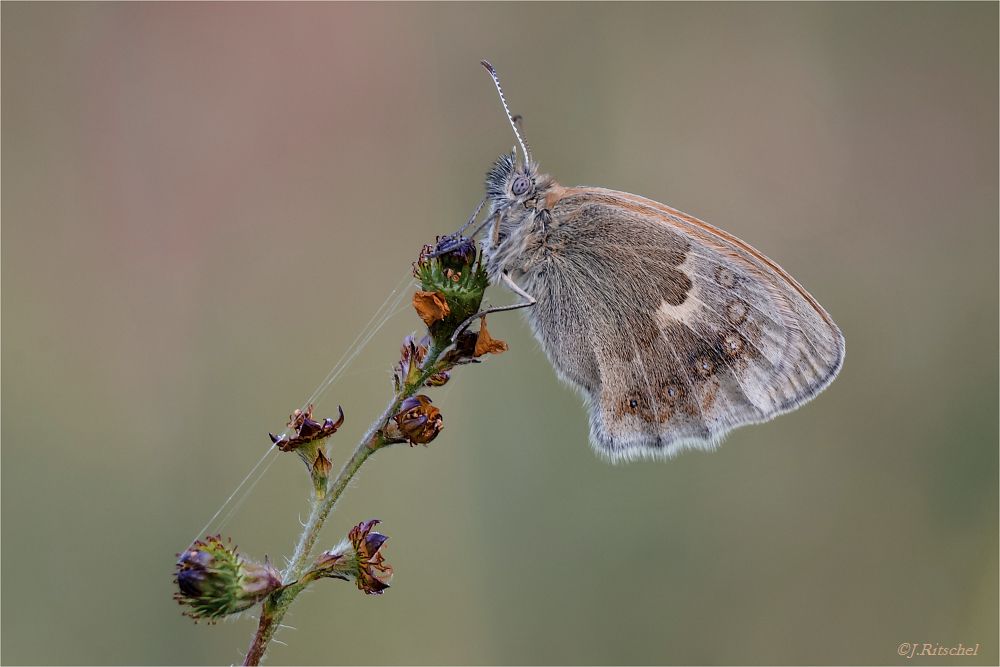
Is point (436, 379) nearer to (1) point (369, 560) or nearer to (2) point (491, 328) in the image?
(1) point (369, 560)

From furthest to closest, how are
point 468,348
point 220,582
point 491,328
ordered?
point 491,328
point 468,348
point 220,582

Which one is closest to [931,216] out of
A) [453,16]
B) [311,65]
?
[453,16]

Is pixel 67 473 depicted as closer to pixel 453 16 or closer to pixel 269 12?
pixel 269 12

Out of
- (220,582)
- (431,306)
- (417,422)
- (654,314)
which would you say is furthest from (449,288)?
(654,314)

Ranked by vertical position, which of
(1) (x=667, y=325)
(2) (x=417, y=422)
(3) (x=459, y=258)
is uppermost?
(1) (x=667, y=325)

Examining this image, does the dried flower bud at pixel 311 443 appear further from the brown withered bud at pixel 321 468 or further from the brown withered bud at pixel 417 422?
the brown withered bud at pixel 417 422

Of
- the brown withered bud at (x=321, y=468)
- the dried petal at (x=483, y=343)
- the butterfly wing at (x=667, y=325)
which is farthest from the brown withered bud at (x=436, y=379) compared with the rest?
the butterfly wing at (x=667, y=325)

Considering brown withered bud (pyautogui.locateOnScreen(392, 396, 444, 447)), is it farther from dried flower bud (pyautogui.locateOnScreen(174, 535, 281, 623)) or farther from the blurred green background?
the blurred green background
